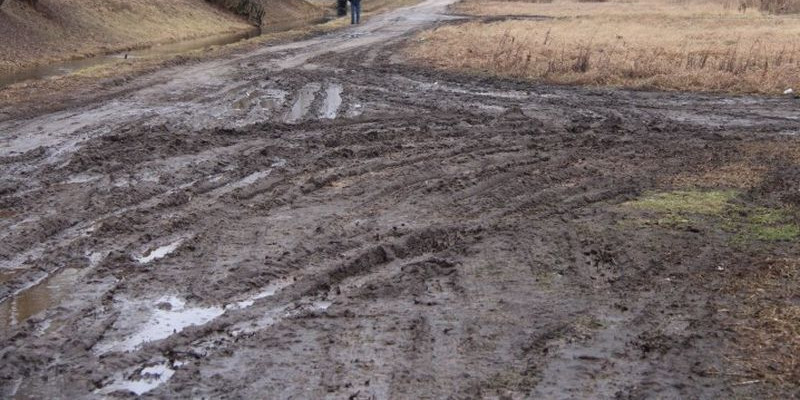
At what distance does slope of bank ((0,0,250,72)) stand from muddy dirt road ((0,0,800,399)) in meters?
11.6

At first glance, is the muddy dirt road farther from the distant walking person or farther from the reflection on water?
the distant walking person

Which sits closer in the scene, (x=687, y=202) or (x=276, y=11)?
(x=687, y=202)

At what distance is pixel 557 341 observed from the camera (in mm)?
6035

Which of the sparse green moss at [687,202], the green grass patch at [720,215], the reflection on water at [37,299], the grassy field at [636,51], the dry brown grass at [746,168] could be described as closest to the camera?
the reflection on water at [37,299]

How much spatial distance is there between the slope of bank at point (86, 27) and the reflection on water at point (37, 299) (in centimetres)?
1744

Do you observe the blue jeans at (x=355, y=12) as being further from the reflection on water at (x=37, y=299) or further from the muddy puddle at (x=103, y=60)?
the reflection on water at (x=37, y=299)

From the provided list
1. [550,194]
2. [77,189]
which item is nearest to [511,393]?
[550,194]

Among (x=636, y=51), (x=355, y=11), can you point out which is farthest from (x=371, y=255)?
(x=355, y=11)

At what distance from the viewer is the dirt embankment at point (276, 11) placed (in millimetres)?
42281

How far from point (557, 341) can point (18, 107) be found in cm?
1297

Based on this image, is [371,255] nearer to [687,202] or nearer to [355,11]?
[687,202]

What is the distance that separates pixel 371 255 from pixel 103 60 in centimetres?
2023

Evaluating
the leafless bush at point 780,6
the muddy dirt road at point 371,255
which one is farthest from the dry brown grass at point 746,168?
the leafless bush at point 780,6

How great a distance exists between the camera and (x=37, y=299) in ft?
23.4
